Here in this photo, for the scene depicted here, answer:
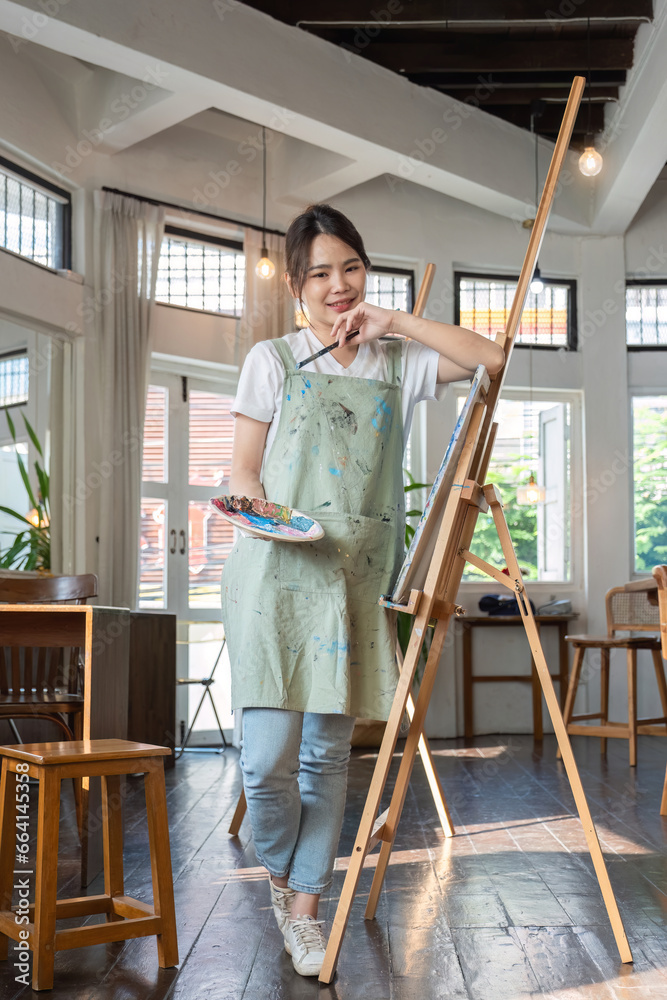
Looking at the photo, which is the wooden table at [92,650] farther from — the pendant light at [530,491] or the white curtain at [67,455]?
the pendant light at [530,491]

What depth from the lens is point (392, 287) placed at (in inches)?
270

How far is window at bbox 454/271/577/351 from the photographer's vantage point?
6949 mm

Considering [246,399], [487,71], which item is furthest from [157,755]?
[487,71]

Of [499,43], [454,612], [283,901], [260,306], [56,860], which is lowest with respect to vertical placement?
[283,901]

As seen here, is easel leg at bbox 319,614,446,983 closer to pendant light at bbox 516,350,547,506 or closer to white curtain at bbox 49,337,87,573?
white curtain at bbox 49,337,87,573

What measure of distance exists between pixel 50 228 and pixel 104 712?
11.5 feet

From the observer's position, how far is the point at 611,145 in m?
6.27

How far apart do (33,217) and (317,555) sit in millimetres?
3878

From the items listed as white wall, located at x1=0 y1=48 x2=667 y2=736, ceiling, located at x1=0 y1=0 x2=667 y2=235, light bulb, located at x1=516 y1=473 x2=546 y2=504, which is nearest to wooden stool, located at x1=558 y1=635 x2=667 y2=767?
white wall, located at x1=0 y1=48 x2=667 y2=736

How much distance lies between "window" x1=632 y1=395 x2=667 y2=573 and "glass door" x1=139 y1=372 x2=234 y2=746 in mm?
3078

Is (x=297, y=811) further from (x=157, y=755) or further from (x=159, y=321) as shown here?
(x=159, y=321)

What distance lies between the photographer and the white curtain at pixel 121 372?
5.14 m

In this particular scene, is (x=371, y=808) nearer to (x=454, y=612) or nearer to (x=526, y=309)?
(x=454, y=612)

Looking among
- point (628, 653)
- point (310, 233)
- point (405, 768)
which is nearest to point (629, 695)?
point (628, 653)
